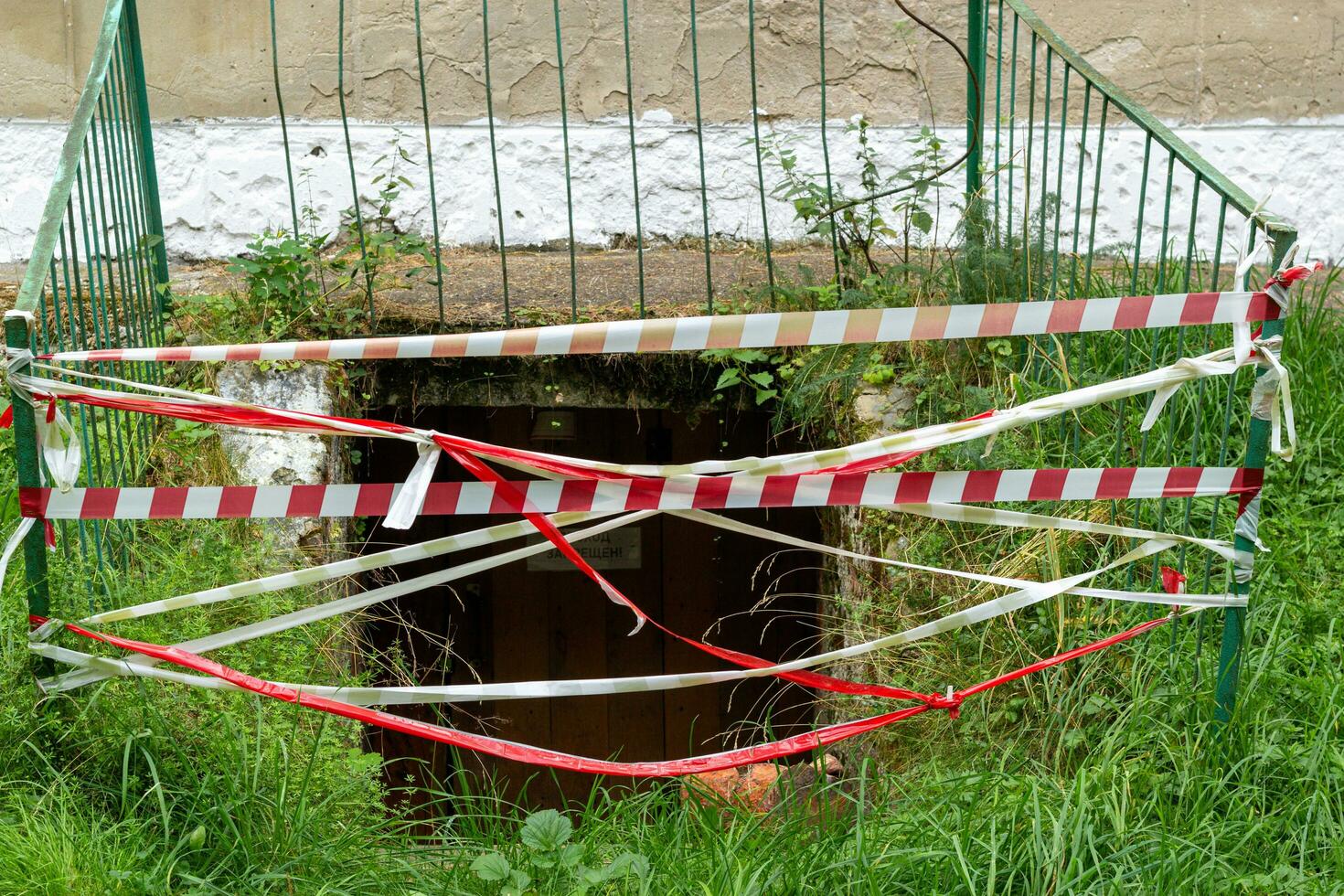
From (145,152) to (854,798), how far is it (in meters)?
3.25

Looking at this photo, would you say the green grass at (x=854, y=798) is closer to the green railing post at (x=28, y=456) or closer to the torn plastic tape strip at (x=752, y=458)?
the green railing post at (x=28, y=456)

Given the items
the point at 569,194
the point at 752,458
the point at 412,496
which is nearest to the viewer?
the point at 412,496

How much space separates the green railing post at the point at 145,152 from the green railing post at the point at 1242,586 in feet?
10.9

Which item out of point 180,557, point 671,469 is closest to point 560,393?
point 180,557

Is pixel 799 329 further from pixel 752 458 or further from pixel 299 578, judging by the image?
pixel 299 578

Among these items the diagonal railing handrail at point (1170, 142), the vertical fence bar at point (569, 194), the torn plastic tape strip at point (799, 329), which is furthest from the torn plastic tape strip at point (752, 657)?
the vertical fence bar at point (569, 194)

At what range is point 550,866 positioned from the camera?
2.38 m

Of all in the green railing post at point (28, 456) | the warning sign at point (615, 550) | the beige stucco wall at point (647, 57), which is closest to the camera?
the green railing post at point (28, 456)

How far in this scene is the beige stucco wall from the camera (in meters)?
4.98

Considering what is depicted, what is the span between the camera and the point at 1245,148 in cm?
517

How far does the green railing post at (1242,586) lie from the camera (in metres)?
2.55

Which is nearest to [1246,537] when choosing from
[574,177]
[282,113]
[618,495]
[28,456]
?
[618,495]

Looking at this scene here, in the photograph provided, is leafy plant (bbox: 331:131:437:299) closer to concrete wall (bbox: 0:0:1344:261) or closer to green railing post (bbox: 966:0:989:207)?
concrete wall (bbox: 0:0:1344:261)

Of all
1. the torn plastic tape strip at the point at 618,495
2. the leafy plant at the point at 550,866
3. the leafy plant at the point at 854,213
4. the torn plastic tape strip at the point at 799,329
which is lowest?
the leafy plant at the point at 550,866
